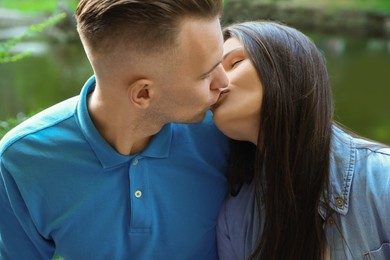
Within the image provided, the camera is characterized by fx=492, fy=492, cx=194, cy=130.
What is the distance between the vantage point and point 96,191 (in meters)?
1.13

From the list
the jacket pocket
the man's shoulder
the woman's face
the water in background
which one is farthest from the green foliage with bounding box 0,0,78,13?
the jacket pocket

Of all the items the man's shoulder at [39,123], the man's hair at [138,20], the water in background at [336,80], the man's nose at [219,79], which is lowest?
the water in background at [336,80]

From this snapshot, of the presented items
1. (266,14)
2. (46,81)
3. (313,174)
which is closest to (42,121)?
(313,174)

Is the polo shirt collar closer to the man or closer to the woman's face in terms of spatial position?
the man

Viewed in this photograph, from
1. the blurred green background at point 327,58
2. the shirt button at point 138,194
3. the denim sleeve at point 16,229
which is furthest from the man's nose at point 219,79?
the blurred green background at point 327,58

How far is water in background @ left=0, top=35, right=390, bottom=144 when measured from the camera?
303cm

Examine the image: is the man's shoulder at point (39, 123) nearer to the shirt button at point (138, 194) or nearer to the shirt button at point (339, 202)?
the shirt button at point (138, 194)

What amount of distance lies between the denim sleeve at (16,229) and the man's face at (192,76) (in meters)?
0.38

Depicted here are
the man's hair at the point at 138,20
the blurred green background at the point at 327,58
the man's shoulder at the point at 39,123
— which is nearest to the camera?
the man's hair at the point at 138,20

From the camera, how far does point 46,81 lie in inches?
143

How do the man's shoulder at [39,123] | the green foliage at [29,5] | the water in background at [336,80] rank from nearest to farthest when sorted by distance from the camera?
the man's shoulder at [39,123] → the water in background at [336,80] → the green foliage at [29,5]

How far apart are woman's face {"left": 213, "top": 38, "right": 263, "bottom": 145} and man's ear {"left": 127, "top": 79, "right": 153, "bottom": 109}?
6.7 inches

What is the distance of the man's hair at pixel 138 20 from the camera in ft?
3.24

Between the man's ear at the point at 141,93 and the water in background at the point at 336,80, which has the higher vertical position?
the man's ear at the point at 141,93
